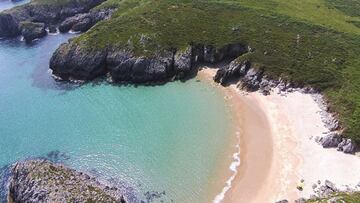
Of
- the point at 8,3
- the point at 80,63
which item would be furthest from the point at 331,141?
the point at 8,3

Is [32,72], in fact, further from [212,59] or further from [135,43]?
[212,59]

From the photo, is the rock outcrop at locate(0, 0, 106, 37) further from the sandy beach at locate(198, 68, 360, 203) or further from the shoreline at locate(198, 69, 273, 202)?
the sandy beach at locate(198, 68, 360, 203)

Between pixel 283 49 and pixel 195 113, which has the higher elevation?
pixel 283 49

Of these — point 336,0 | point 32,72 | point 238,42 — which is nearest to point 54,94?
point 32,72

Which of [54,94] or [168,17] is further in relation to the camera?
[168,17]

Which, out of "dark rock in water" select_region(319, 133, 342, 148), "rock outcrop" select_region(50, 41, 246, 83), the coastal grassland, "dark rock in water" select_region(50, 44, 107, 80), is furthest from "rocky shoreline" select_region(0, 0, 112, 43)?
"dark rock in water" select_region(319, 133, 342, 148)

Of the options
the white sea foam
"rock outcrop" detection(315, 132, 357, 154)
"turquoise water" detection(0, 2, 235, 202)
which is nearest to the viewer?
the white sea foam

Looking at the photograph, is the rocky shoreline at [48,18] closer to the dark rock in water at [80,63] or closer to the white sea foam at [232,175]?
the dark rock in water at [80,63]
